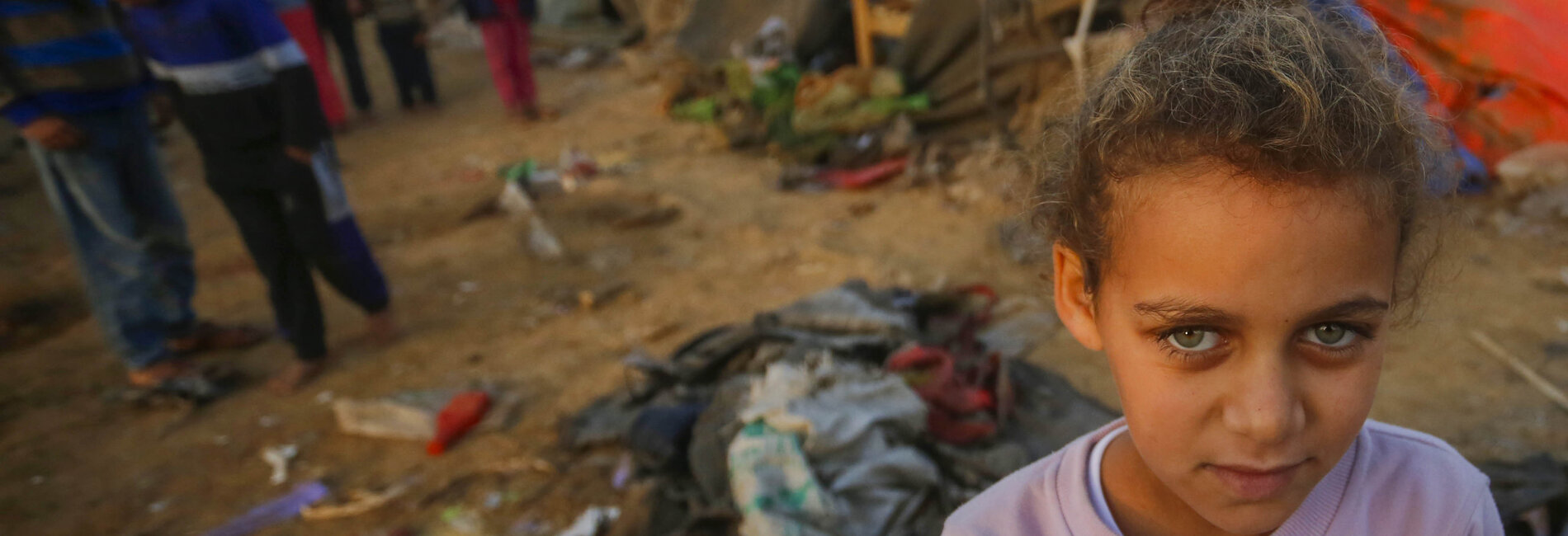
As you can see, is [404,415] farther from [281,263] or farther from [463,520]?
[281,263]

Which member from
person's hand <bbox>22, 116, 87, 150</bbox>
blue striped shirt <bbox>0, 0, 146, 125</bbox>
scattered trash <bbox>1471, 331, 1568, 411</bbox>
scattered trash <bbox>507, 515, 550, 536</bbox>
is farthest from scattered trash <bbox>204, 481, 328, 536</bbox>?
scattered trash <bbox>1471, 331, 1568, 411</bbox>

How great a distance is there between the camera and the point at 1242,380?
0.91 metres

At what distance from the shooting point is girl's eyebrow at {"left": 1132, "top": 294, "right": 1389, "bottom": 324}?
886 millimetres

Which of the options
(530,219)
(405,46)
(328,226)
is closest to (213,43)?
(328,226)

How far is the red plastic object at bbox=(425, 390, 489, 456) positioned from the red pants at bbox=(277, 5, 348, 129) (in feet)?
13.7

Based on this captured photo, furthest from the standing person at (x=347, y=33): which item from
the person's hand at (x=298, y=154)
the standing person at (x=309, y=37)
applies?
the person's hand at (x=298, y=154)

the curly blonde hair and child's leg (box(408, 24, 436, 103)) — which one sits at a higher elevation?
the curly blonde hair

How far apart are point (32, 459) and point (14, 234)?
3482 millimetres

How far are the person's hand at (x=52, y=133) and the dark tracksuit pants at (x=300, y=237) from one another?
0.56 m

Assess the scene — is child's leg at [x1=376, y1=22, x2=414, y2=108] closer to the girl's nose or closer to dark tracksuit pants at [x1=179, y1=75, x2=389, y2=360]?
dark tracksuit pants at [x1=179, y1=75, x2=389, y2=360]

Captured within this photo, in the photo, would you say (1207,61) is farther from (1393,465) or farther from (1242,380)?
(1393,465)

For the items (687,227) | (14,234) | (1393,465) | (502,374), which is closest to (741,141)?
(687,227)

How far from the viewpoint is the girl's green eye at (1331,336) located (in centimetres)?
91

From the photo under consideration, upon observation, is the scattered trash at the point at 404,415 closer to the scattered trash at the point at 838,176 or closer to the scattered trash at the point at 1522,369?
the scattered trash at the point at 838,176
